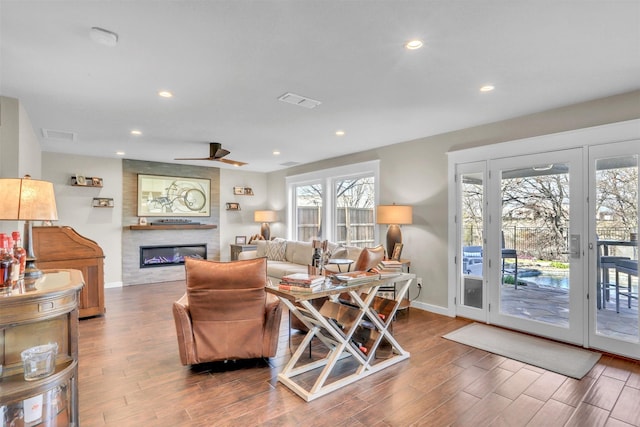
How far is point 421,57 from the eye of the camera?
2391 mm

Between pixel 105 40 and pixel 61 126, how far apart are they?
9.06ft

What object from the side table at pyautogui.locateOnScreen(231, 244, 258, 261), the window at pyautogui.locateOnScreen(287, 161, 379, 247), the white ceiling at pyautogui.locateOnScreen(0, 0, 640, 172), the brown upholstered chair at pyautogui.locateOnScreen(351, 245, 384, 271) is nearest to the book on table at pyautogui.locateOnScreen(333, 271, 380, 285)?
the brown upholstered chair at pyautogui.locateOnScreen(351, 245, 384, 271)

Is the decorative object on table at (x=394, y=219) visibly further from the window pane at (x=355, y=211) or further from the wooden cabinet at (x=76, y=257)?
the wooden cabinet at (x=76, y=257)

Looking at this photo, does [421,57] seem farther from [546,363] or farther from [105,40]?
[546,363]

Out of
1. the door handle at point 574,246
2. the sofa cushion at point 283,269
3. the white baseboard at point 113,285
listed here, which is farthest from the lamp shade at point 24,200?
the door handle at point 574,246

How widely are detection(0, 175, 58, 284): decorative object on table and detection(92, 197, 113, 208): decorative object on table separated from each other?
419cm

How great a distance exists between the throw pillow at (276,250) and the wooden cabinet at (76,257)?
2.88 metres

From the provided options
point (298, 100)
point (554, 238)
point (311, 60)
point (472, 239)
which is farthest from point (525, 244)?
point (311, 60)

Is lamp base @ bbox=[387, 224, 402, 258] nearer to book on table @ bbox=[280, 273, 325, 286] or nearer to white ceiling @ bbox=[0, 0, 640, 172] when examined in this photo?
white ceiling @ bbox=[0, 0, 640, 172]

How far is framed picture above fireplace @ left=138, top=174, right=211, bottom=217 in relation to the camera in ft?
21.7

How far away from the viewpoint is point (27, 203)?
2.26 m

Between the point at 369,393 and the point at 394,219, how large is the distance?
2576 mm

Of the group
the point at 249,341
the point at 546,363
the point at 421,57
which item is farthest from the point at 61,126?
the point at 546,363

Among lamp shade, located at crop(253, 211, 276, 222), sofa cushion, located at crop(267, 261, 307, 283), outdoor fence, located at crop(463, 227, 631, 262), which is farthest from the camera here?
lamp shade, located at crop(253, 211, 276, 222)
